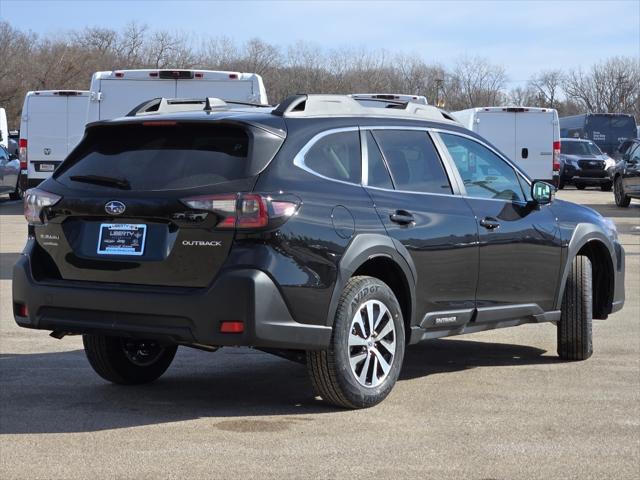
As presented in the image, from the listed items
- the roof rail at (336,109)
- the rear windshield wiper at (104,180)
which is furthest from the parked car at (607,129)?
the rear windshield wiper at (104,180)

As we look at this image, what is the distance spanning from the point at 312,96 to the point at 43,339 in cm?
361

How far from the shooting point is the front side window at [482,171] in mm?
7727

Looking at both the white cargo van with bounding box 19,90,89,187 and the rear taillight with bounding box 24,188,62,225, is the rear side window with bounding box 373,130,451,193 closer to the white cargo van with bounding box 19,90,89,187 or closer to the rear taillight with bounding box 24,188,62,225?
the rear taillight with bounding box 24,188,62,225

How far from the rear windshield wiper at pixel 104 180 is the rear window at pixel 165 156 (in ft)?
0.05

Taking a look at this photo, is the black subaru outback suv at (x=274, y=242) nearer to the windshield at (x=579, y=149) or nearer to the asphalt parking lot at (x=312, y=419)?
the asphalt parking lot at (x=312, y=419)

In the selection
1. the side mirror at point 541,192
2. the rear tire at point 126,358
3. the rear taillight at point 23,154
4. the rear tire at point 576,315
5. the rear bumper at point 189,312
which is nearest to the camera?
the rear bumper at point 189,312

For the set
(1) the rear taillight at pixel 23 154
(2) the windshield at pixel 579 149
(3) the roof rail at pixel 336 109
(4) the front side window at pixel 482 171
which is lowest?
(2) the windshield at pixel 579 149

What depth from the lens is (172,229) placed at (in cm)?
620

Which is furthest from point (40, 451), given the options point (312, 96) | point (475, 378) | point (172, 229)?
point (475, 378)

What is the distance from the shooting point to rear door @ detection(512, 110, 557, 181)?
2816 centimetres

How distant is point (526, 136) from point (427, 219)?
2176cm

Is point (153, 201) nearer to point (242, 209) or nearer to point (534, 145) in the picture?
point (242, 209)

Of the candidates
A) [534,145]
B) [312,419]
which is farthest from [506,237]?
[534,145]

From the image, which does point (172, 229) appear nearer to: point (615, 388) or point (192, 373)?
point (192, 373)
